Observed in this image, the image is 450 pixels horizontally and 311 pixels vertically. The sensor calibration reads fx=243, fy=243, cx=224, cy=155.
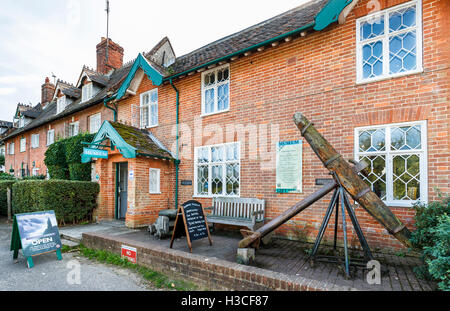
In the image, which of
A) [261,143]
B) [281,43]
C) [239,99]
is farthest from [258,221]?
[281,43]

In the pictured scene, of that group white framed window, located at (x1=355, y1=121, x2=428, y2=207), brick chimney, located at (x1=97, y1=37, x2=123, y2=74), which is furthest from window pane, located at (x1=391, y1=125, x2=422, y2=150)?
brick chimney, located at (x1=97, y1=37, x2=123, y2=74)

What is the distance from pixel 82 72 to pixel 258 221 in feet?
52.7

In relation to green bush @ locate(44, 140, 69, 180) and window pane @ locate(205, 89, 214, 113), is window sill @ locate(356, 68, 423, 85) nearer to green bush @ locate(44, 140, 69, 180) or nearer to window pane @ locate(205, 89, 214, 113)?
window pane @ locate(205, 89, 214, 113)

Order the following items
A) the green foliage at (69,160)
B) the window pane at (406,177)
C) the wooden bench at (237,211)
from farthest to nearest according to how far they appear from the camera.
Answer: the green foliage at (69,160), the wooden bench at (237,211), the window pane at (406,177)

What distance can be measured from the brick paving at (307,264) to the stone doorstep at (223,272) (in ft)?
0.84

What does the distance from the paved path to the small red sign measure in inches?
10.8

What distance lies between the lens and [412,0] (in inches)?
214

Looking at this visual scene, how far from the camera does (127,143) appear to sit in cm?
823

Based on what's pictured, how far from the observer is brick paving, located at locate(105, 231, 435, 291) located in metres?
3.67

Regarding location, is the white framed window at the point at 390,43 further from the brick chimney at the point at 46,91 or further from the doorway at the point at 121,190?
the brick chimney at the point at 46,91

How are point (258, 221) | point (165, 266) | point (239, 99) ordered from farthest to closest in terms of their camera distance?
point (239, 99), point (258, 221), point (165, 266)

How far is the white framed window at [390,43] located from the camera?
5.43m

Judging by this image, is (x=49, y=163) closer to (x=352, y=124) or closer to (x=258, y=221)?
(x=258, y=221)

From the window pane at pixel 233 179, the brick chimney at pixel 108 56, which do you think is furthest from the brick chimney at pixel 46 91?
the window pane at pixel 233 179
